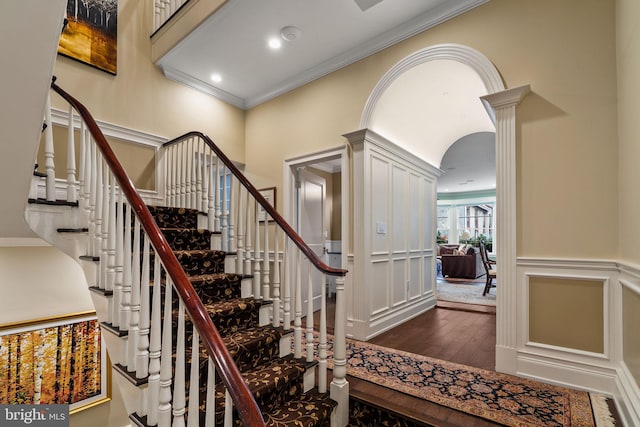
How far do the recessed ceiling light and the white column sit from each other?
2213 millimetres

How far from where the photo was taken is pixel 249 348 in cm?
204

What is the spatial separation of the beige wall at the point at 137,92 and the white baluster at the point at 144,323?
265 centimetres

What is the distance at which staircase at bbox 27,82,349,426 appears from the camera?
4.40 feet

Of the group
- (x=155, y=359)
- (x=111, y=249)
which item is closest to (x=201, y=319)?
(x=155, y=359)

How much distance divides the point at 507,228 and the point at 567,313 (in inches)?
28.4

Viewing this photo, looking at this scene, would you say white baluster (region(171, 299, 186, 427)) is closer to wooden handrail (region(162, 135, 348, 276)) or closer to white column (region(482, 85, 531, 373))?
wooden handrail (region(162, 135, 348, 276))

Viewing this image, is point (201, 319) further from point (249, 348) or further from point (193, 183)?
point (193, 183)

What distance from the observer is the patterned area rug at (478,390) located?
1.85 meters

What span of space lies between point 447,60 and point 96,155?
3123mm

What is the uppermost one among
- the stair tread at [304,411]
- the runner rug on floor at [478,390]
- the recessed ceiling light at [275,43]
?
the recessed ceiling light at [275,43]

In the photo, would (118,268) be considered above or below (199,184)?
below

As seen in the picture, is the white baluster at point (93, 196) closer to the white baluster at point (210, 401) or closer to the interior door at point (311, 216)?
the white baluster at point (210, 401)

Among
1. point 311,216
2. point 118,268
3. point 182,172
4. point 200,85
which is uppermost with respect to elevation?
point 200,85

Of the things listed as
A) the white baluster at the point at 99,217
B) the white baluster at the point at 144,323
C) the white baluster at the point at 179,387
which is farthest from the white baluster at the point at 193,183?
the white baluster at the point at 179,387
